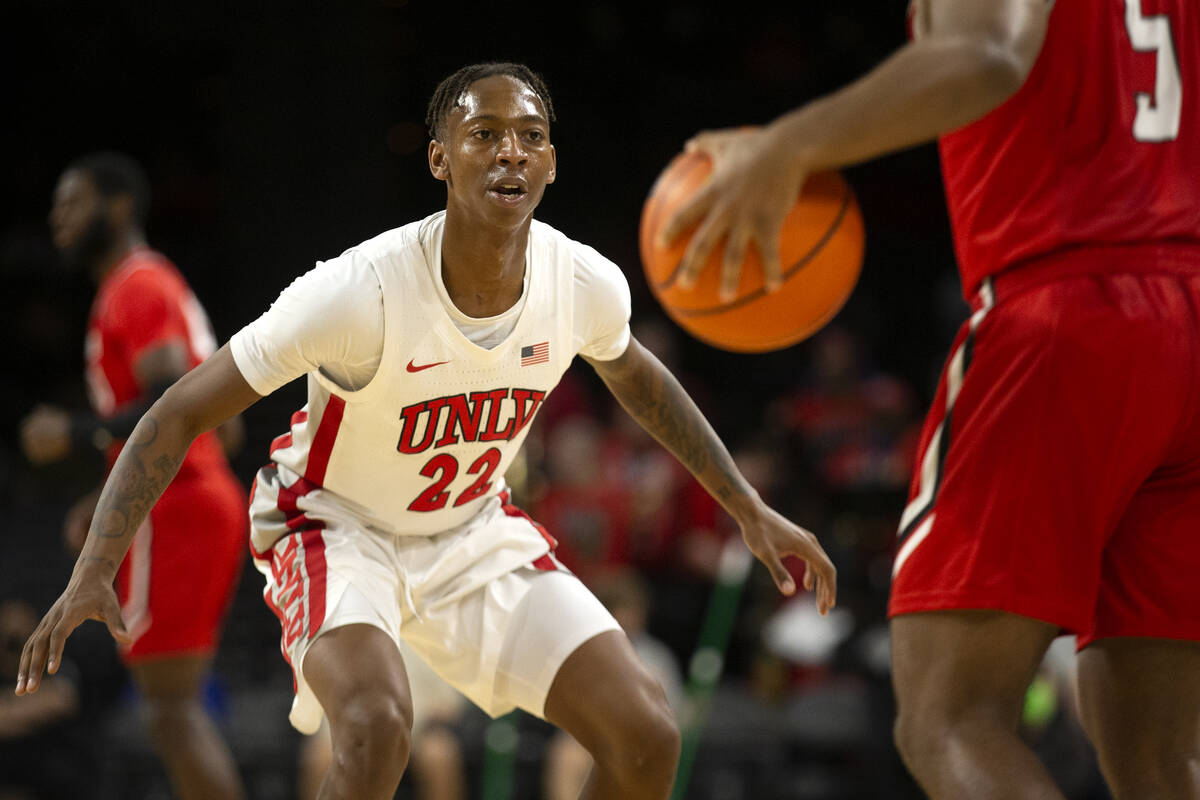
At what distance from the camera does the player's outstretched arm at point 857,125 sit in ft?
5.88

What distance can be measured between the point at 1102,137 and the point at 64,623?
2.17 metres

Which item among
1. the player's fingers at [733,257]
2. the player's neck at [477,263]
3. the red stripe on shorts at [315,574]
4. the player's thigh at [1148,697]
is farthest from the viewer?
the player's neck at [477,263]

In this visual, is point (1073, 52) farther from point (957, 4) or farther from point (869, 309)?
point (869, 309)

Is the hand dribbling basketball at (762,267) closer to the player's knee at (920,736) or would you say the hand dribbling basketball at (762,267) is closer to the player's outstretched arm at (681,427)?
the player's outstretched arm at (681,427)

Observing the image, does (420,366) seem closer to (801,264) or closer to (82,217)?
(801,264)

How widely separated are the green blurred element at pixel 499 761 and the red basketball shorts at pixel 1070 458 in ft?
16.6

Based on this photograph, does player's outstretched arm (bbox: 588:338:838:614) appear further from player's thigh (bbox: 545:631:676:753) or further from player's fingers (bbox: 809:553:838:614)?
player's thigh (bbox: 545:631:676:753)

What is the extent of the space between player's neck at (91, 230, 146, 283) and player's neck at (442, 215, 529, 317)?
2513 millimetres

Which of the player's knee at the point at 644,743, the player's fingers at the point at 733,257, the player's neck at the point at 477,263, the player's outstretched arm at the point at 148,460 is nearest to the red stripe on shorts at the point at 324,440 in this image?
the player's outstretched arm at the point at 148,460

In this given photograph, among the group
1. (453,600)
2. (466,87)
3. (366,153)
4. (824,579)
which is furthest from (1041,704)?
(366,153)

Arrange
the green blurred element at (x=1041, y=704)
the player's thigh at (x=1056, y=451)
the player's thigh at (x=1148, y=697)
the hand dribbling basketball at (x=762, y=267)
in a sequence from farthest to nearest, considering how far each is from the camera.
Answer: the green blurred element at (x=1041, y=704), the hand dribbling basketball at (x=762, y=267), the player's thigh at (x=1148, y=697), the player's thigh at (x=1056, y=451)

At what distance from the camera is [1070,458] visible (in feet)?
7.27

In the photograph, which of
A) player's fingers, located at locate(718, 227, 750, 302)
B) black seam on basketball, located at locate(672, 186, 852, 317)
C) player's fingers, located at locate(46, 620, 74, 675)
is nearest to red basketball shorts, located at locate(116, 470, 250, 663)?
player's fingers, located at locate(46, 620, 74, 675)

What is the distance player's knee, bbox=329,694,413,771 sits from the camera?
9.37ft
